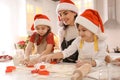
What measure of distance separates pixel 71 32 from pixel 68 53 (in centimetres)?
21

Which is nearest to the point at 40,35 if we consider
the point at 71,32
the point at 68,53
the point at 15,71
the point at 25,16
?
the point at 71,32

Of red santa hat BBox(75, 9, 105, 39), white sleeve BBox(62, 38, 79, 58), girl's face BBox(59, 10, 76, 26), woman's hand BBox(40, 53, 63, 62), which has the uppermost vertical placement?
girl's face BBox(59, 10, 76, 26)

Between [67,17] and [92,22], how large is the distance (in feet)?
0.93

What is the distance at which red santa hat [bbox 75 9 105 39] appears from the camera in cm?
100

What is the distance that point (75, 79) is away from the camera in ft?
2.10

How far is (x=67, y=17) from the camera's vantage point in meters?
1.25

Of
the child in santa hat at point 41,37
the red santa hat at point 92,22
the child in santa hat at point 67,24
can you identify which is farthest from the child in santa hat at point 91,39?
the child in santa hat at point 41,37

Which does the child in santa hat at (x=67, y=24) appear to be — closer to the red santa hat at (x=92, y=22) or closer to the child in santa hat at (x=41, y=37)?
the child in santa hat at (x=41, y=37)

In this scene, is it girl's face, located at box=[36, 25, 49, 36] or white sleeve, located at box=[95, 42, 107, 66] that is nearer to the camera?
white sleeve, located at box=[95, 42, 107, 66]

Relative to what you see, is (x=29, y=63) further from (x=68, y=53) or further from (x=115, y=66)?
(x=115, y=66)

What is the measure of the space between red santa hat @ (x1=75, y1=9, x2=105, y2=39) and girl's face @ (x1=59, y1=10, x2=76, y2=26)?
0.75 feet

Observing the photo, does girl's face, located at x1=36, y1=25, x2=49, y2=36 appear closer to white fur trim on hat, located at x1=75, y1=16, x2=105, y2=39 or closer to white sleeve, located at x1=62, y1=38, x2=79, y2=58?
white sleeve, located at x1=62, y1=38, x2=79, y2=58

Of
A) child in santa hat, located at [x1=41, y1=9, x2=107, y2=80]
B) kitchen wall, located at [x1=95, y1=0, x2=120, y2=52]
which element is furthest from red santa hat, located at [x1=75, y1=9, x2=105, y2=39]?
kitchen wall, located at [x1=95, y1=0, x2=120, y2=52]

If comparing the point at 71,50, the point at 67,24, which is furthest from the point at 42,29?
the point at 71,50
